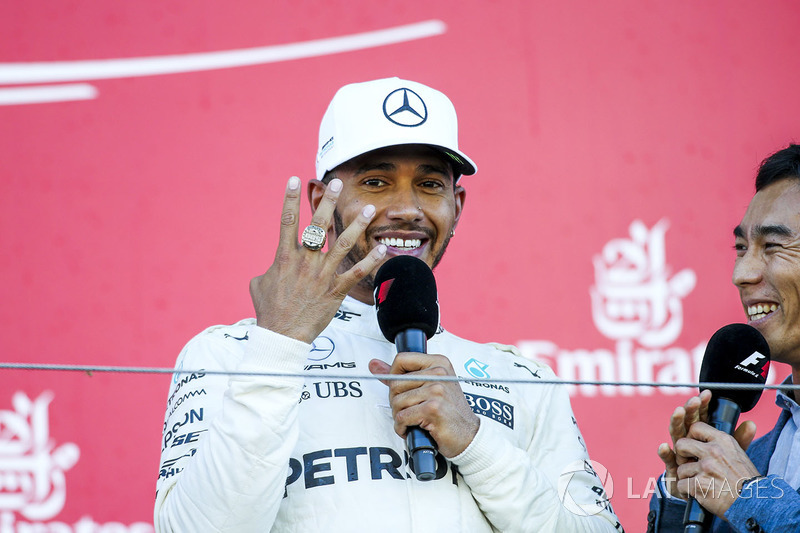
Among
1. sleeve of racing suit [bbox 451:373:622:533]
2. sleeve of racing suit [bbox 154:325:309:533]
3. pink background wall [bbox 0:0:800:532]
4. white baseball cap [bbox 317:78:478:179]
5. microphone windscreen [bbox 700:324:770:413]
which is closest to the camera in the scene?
sleeve of racing suit [bbox 154:325:309:533]

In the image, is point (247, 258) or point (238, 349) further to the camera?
point (247, 258)

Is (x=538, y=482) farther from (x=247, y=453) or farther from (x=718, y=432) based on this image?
(x=247, y=453)

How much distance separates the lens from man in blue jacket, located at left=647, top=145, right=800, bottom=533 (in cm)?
133

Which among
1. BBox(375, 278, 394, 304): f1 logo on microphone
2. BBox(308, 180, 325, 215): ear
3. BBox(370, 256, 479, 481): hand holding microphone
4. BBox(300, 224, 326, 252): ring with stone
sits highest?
BBox(308, 180, 325, 215): ear

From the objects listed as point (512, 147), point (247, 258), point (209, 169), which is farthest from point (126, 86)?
point (512, 147)

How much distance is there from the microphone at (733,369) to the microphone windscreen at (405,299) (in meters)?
0.44

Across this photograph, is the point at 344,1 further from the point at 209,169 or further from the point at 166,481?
the point at 166,481

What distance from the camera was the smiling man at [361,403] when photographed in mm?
1208

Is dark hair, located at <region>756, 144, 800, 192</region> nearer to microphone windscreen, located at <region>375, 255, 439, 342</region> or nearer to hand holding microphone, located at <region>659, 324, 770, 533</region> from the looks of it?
hand holding microphone, located at <region>659, 324, 770, 533</region>

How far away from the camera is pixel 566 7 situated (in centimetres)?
267

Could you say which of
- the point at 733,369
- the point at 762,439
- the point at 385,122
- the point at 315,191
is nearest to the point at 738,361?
the point at 733,369

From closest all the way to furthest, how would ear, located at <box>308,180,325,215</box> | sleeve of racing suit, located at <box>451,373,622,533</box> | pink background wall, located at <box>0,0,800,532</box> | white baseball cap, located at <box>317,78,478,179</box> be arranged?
sleeve of racing suit, located at <box>451,373,622,533</box> → white baseball cap, located at <box>317,78,478,179</box> → ear, located at <box>308,180,325,215</box> → pink background wall, located at <box>0,0,800,532</box>

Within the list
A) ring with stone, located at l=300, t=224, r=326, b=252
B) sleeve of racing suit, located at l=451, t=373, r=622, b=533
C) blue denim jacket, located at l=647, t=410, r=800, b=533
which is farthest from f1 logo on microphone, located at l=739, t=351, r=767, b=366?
ring with stone, located at l=300, t=224, r=326, b=252

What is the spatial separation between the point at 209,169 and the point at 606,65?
1.14 m
